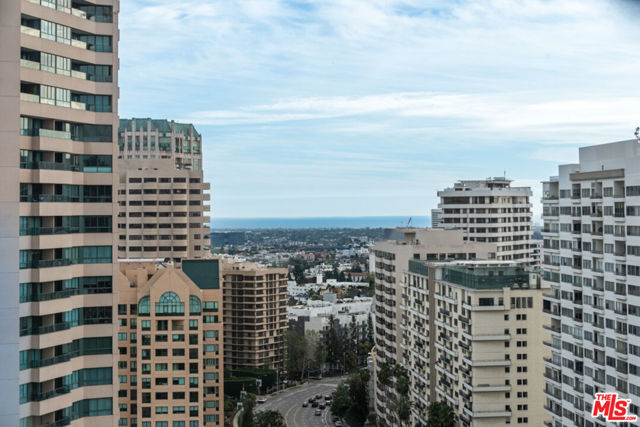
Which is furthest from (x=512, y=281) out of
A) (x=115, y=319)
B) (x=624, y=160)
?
(x=115, y=319)

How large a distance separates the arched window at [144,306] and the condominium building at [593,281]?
1374 cm

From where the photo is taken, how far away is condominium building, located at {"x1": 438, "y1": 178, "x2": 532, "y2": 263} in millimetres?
43406

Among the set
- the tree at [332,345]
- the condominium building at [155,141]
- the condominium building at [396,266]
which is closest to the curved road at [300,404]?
the tree at [332,345]

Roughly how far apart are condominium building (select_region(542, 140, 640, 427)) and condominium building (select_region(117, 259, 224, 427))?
12.1 meters

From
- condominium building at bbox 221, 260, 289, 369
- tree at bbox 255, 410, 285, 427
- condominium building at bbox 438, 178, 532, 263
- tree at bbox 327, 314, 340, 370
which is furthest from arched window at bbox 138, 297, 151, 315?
tree at bbox 327, 314, 340, 370

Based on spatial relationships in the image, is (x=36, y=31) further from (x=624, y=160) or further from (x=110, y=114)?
(x=624, y=160)

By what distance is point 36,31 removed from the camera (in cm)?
1237

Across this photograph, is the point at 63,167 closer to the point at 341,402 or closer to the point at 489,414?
the point at 489,414

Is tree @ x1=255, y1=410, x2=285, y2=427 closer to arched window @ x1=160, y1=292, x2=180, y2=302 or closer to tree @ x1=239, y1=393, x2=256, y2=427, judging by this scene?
tree @ x1=239, y1=393, x2=256, y2=427

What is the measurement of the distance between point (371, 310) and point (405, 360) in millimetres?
27502

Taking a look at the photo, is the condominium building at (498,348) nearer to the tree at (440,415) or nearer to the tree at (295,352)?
the tree at (440,415)

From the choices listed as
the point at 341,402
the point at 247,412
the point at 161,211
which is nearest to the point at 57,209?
the point at 247,412

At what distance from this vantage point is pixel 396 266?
3162 cm

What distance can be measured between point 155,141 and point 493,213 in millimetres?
21981
